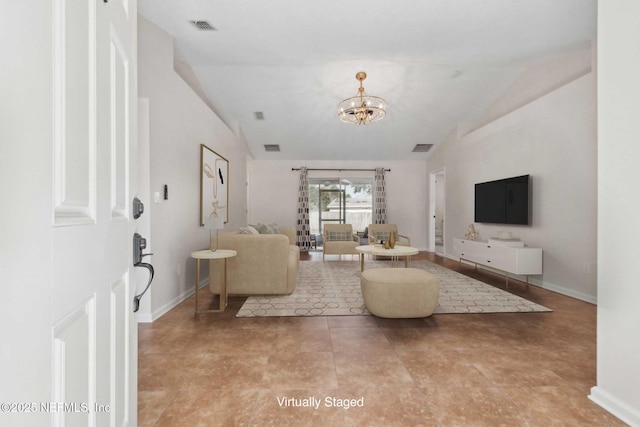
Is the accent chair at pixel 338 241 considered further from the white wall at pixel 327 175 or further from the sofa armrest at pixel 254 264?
the sofa armrest at pixel 254 264

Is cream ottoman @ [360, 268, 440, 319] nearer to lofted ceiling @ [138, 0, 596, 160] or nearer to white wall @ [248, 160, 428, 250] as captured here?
lofted ceiling @ [138, 0, 596, 160]

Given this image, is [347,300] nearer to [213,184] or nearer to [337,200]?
[213,184]

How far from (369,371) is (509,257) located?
306cm

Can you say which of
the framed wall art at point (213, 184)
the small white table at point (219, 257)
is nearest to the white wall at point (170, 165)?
the framed wall art at point (213, 184)

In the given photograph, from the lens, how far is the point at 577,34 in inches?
127

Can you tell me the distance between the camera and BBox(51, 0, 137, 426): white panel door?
559 mm

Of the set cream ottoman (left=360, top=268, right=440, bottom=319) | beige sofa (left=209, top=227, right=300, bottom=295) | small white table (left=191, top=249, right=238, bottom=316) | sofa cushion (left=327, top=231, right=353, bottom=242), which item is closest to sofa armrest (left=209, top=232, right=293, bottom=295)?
beige sofa (left=209, top=227, right=300, bottom=295)

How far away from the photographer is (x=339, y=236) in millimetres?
6570

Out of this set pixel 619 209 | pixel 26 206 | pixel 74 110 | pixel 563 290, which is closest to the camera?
pixel 26 206

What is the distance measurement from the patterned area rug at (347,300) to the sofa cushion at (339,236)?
6.45 ft

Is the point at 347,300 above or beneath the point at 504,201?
beneath

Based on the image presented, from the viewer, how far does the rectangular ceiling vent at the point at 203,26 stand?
2919 millimetres

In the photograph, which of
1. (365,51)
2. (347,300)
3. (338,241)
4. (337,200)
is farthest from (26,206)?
(337,200)

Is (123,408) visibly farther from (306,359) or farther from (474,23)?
(474,23)
